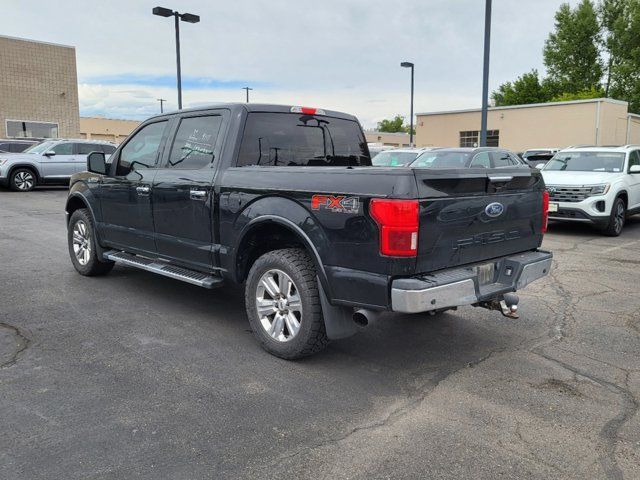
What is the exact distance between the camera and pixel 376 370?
416 cm

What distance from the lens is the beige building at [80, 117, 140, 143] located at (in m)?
64.7

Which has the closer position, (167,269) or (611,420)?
(611,420)

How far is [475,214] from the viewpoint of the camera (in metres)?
4.00

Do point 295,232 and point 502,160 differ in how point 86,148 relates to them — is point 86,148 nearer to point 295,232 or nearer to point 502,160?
point 502,160

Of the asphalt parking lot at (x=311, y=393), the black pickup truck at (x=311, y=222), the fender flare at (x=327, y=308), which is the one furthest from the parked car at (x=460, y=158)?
the fender flare at (x=327, y=308)

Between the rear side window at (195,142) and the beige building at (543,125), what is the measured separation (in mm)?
33839

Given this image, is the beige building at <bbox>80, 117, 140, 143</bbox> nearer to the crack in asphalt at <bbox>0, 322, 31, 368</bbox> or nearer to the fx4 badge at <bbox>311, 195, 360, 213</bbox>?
the crack in asphalt at <bbox>0, 322, 31, 368</bbox>

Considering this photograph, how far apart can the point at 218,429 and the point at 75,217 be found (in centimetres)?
469

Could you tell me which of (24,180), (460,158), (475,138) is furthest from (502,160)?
(475,138)

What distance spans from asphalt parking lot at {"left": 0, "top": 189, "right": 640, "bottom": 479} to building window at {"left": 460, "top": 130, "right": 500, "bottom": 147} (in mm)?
35529

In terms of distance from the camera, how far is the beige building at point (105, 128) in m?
64.7

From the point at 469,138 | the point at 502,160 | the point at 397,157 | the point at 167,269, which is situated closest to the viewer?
the point at 167,269

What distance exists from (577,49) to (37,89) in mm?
43877

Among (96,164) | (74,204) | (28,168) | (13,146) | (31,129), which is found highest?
(31,129)
